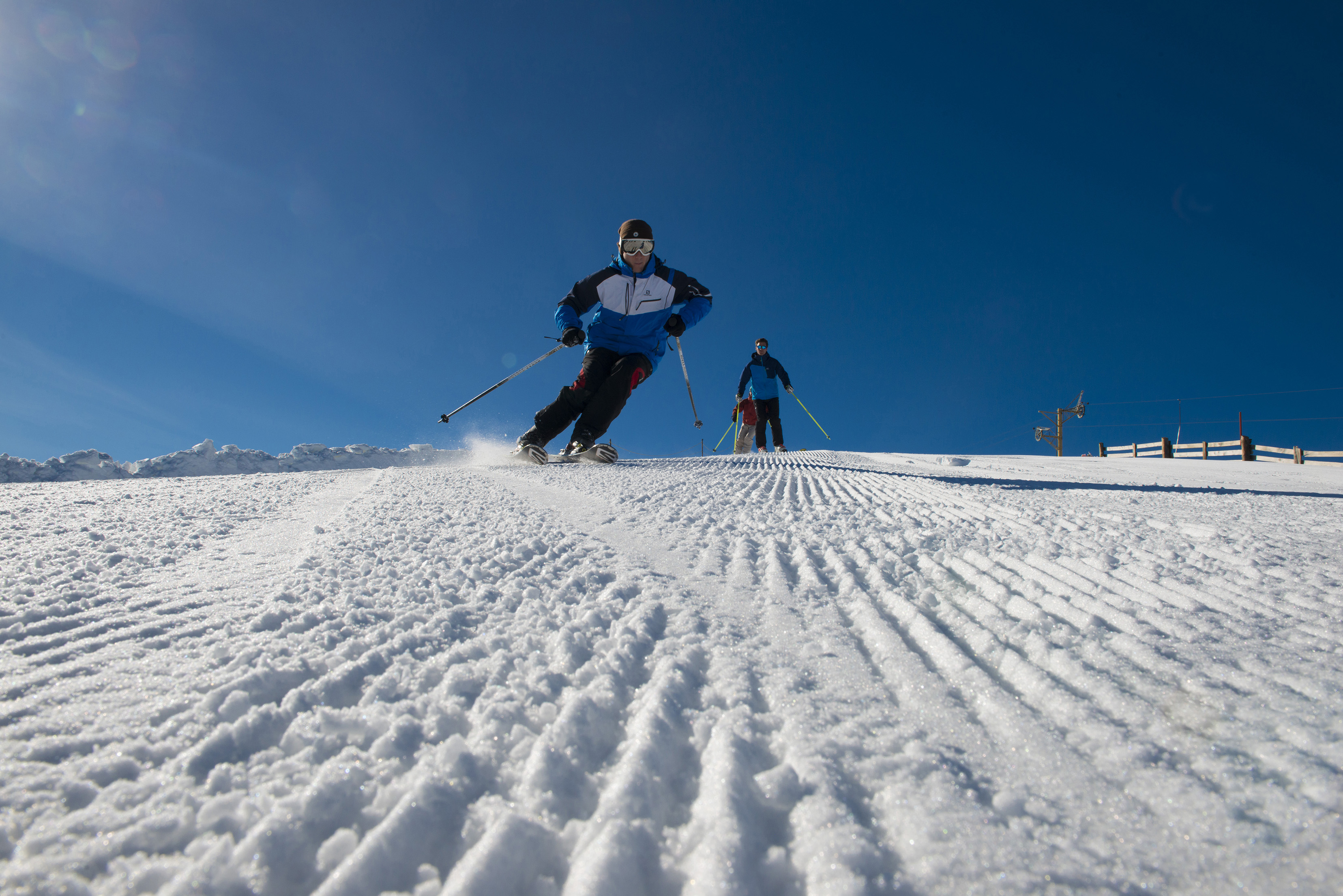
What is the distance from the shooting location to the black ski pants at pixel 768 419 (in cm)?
1014

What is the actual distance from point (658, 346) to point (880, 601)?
14.6ft

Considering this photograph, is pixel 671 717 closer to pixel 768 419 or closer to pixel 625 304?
pixel 625 304

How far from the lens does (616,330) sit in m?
5.27

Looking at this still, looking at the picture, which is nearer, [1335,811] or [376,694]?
[1335,811]

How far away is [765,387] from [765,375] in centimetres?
23

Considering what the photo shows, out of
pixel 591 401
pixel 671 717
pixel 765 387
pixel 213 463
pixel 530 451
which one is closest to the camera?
pixel 671 717

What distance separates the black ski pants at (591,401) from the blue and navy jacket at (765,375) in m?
5.53

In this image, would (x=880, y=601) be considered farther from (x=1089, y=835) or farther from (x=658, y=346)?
(x=658, y=346)

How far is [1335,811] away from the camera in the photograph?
59cm

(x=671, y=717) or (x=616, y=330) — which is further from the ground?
(x=616, y=330)

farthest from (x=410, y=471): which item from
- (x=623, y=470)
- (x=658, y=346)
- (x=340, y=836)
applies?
(x=340, y=836)

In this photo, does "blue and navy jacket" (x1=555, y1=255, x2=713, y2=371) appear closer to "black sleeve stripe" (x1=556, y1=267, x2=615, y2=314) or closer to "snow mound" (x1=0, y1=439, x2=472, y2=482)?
"black sleeve stripe" (x1=556, y1=267, x2=615, y2=314)

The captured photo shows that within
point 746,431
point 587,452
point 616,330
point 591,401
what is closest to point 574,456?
point 587,452

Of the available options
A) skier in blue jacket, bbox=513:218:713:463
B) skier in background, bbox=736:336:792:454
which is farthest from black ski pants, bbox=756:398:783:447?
skier in blue jacket, bbox=513:218:713:463
